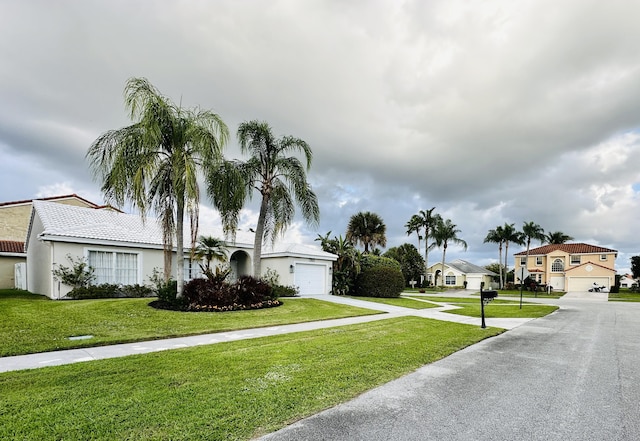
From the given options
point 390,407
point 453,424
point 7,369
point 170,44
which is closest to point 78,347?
point 7,369

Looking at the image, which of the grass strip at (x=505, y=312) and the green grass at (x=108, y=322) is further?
the grass strip at (x=505, y=312)

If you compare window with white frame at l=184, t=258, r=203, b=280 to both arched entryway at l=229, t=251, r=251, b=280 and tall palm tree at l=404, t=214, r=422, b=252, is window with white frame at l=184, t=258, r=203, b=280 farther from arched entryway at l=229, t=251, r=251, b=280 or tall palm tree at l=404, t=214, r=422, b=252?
tall palm tree at l=404, t=214, r=422, b=252

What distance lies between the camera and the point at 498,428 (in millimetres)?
3975

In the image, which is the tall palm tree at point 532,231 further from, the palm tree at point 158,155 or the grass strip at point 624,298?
the palm tree at point 158,155

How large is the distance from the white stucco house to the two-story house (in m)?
44.4

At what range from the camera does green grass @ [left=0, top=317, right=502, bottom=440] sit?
12.2 feet

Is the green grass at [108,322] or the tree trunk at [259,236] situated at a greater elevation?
the tree trunk at [259,236]

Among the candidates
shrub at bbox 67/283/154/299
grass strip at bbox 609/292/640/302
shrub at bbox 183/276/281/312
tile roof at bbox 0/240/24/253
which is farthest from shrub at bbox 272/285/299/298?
grass strip at bbox 609/292/640/302

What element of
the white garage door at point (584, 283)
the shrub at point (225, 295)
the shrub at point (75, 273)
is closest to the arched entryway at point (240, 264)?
the shrub at point (225, 295)

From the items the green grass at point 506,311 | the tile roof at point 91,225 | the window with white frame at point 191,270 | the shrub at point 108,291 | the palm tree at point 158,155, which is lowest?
the green grass at point 506,311

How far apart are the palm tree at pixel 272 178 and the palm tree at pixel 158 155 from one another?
105 inches

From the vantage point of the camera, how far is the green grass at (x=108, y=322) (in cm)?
799

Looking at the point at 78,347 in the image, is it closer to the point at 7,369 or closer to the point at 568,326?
the point at 7,369

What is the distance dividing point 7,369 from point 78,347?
5.79 feet
